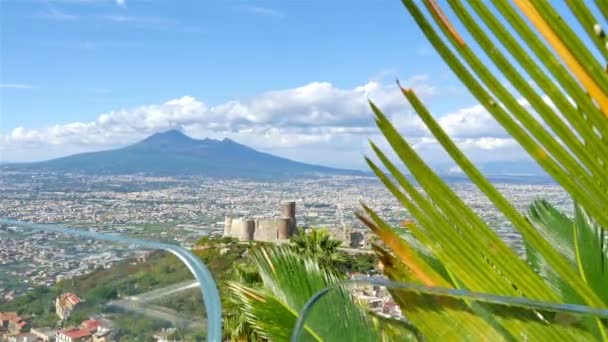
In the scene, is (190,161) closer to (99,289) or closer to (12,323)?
(12,323)

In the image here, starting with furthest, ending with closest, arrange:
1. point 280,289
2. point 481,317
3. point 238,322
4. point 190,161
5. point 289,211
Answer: point 190,161, point 289,211, point 238,322, point 280,289, point 481,317

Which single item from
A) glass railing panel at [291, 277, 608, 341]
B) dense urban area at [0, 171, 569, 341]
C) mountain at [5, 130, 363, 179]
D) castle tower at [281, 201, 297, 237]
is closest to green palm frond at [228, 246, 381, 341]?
dense urban area at [0, 171, 569, 341]

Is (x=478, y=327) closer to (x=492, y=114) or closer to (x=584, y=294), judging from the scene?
(x=584, y=294)

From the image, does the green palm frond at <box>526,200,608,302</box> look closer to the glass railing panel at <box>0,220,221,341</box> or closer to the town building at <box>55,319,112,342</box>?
the glass railing panel at <box>0,220,221,341</box>

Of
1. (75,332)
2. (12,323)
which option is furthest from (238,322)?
(75,332)

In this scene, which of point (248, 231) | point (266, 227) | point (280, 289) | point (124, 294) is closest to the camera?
point (124, 294)

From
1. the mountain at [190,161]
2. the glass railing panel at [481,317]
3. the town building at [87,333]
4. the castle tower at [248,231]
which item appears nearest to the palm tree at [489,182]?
the glass railing panel at [481,317]

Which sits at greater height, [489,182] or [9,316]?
[489,182]

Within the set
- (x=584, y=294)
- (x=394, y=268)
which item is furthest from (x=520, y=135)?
(x=394, y=268)
